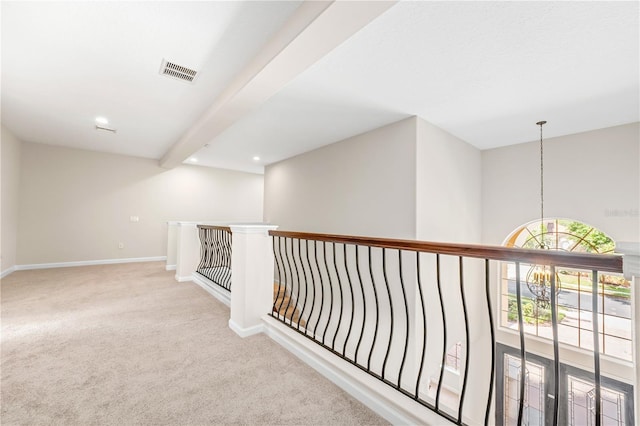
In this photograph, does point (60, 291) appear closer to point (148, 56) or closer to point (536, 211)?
point (148, 56)

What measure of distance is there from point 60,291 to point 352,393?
4.51m

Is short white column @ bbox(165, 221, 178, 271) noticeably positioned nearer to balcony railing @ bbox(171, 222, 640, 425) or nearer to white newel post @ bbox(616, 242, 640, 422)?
balcony railing @ bbox(171, 222, 640, 425)

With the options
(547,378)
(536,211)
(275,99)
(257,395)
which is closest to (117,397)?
(257,395)

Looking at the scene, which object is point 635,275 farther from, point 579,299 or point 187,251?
point 187,251

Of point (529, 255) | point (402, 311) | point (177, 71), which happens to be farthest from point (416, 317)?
point (177, 71)

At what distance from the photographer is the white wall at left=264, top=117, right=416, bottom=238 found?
352 centimetres

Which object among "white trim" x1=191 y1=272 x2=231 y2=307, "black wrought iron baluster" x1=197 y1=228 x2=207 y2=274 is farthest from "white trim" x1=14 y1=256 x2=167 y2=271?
"white trim" x1=191 y1=272 x2=231 y2=307

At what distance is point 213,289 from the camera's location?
369 cm

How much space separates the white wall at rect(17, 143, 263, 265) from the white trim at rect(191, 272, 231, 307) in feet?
9.77

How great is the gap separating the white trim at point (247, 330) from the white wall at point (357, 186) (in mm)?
2056

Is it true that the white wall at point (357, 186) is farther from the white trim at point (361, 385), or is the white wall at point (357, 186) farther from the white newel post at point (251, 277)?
the white trim at point (361, 385)

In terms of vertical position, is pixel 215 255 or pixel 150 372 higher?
pixel 215 255

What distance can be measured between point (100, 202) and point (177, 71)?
495cm

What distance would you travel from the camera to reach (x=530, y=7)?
1.71m
